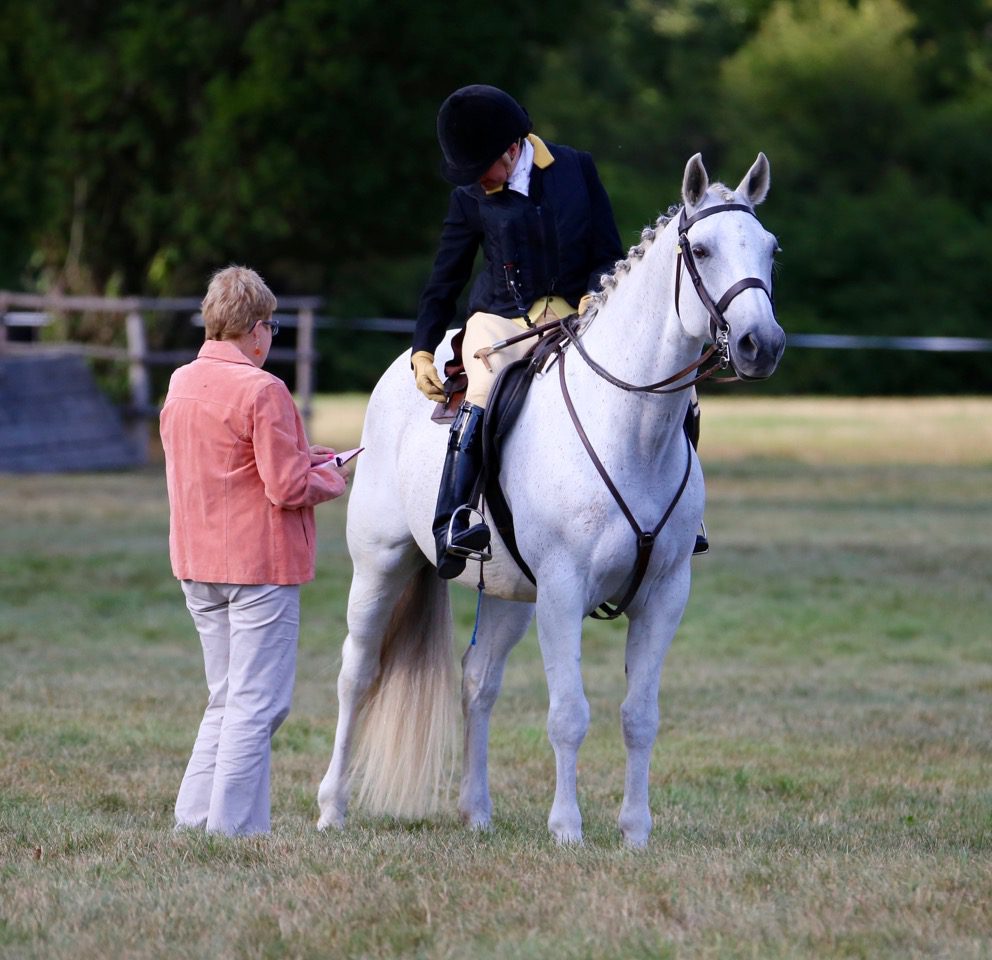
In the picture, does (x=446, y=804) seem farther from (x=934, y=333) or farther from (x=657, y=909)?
(x=934, y=333)

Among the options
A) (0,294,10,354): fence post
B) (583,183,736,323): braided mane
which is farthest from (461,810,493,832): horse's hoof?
(0,294,10,354): fence post

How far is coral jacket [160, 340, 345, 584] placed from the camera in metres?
5.36

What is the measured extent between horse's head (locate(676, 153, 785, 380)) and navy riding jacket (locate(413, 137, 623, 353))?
85 cm

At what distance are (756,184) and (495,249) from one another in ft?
3.72

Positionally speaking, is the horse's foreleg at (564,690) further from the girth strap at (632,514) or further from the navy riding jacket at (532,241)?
the navy riding jacket at (532,241)

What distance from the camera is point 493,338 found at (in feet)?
20.3

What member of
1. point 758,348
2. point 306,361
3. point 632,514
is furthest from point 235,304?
point 306,361

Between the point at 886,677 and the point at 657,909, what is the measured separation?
629 centimetres

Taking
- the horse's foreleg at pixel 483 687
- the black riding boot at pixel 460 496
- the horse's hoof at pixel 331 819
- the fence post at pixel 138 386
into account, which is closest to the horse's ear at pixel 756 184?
the black riding boot at pixel 460 496

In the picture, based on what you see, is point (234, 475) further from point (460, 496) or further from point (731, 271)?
point (731, 271)

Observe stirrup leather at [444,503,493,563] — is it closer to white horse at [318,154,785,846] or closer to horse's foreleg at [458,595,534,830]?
white horse at [318,154,785,846]

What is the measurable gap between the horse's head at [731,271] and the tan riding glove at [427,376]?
47.6 inches

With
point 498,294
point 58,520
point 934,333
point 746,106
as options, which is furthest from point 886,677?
point 746,106

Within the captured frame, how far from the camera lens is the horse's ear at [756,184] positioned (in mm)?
5375
